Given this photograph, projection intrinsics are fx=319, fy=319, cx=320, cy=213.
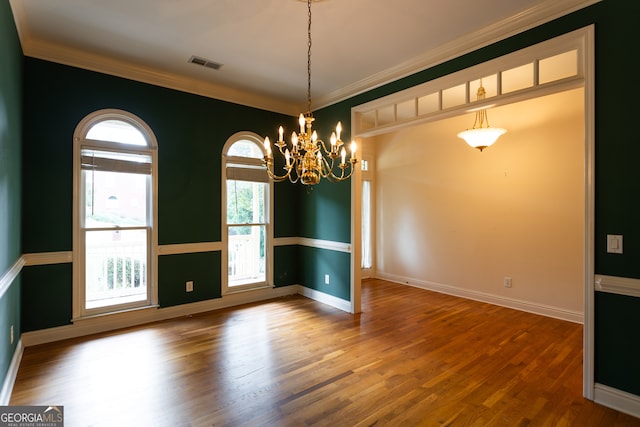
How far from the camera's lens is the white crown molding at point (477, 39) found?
2.50 m

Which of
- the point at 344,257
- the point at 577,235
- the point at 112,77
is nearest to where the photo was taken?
the point at 112,77

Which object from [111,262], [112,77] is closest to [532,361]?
[111,262]

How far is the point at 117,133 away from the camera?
3779 millimetres

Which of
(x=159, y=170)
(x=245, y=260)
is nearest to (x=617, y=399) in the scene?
(x=245, y=260)

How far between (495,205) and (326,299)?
2933mm

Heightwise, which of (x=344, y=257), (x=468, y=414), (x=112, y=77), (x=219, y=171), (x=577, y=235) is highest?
(x=112, y=77)

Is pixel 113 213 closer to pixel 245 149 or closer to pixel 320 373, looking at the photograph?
pixel 245 149

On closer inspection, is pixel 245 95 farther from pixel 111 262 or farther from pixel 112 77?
pixel 111 262

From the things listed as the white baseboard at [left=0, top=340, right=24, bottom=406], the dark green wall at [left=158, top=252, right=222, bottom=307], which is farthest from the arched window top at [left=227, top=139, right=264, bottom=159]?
the white baseboard at [left=0, top=340, right=24, bottom=406]

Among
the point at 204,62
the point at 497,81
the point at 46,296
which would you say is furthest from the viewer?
the point at 204,62

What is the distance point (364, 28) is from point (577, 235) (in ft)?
12.0

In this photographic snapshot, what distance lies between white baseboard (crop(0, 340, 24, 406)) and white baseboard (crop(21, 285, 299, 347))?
0.24 m

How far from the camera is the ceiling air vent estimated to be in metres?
3.58

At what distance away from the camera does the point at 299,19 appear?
9.12 ft
